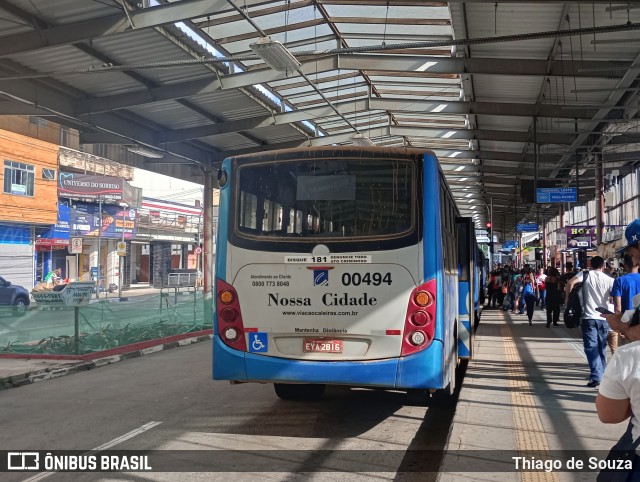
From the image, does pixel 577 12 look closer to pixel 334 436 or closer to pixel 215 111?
pixel 334 436

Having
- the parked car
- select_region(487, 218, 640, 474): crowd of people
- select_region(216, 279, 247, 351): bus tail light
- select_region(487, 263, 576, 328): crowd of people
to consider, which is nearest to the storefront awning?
the parked car

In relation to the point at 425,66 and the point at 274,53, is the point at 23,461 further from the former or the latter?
the point at 425,66

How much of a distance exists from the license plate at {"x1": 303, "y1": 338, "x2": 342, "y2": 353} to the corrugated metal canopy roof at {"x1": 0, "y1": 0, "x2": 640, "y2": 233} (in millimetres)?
5496

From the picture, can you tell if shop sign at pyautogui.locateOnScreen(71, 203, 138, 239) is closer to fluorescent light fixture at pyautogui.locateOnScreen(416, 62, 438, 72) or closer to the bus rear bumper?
fluorescent light fixture at pyautogui.locateOnScreen(416, 62, 438, 72)

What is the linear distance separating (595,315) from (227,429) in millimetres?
5154

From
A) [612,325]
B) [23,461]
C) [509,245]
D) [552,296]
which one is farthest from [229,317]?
[509,245]

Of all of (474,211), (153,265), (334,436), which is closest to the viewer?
(334,436)

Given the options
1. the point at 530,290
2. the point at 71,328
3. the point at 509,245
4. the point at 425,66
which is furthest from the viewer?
the point at 509,245

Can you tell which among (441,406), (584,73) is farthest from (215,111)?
(441,406)

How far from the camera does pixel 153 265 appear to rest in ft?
189

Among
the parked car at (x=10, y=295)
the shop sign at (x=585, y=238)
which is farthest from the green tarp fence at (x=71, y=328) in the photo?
the shop sign at (x=585, y=238)

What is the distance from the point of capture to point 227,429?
7.16m

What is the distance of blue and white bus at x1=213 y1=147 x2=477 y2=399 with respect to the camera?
6.31 metres

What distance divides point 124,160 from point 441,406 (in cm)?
1959
